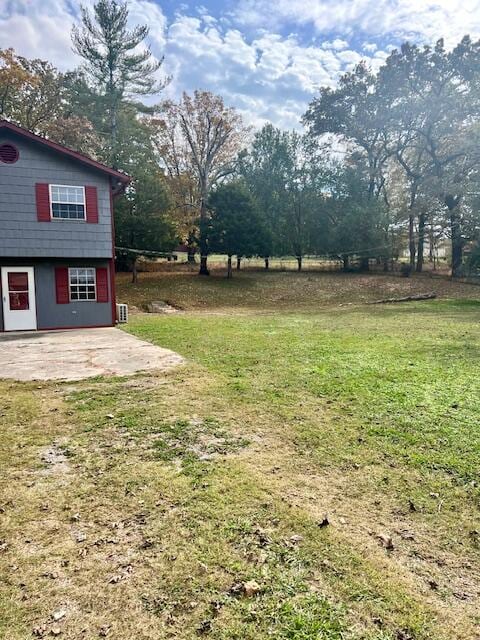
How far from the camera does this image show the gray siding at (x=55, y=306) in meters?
12.2

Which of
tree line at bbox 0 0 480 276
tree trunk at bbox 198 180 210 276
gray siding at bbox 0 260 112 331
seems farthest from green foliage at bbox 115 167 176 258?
gray siding at bbox 0 260 112 331

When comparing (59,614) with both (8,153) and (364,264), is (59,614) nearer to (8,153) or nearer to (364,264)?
(8,153)

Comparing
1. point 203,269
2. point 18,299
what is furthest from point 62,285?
point 203,269

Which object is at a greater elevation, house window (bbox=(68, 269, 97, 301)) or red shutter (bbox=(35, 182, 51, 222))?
red shutter (bbox=(35, 182, 51, 222))

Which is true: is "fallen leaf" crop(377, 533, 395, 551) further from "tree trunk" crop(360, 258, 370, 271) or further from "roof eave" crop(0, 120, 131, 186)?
"tree trunk" crop(360, 258, 370, 271)

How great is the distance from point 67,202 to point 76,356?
19.9 ft

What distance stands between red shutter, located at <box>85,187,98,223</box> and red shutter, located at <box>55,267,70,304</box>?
1767 millimetres

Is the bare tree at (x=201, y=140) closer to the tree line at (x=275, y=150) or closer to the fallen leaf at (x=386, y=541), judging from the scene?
the tree line at (x=275, y=150)

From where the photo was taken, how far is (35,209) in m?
11.7

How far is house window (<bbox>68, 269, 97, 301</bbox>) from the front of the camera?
12633 mm

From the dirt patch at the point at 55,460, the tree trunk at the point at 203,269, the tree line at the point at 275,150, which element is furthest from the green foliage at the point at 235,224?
the dirt patch at the point at 55,460

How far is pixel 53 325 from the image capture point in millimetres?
12383

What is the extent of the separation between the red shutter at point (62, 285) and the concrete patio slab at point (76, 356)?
164 cm

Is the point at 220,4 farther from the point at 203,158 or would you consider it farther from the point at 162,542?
the point at 203,158
